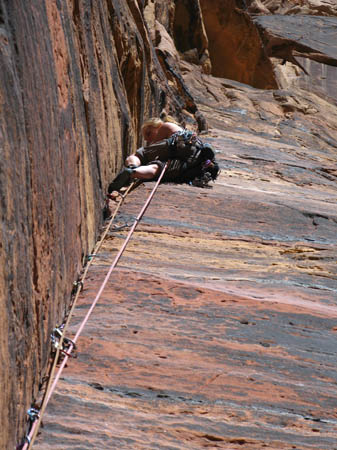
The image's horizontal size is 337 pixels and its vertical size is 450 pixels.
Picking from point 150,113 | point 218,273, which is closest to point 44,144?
point 218,273

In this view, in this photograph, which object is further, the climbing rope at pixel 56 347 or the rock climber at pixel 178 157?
the rock climber at pixel 178 157

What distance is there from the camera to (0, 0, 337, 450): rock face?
2.68 m

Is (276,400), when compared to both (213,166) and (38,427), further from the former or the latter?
(213,166)

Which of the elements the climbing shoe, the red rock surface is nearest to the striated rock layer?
the red rock surface

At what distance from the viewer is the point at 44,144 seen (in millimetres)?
3174

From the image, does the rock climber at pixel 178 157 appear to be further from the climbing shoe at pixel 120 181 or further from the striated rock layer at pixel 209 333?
the climbing shoe at pixel 120 181

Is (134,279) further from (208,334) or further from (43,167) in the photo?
(43,167)

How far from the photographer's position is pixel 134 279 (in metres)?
4.10

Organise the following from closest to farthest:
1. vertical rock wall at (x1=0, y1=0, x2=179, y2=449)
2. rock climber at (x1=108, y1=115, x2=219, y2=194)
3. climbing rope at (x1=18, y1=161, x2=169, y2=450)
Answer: vertical rock wall at (x1=0, y1=0, x2=179, y2=449)
climbing rope at (x1=18, y1=161, x2=169, y2=450)
rock climber at (x1=108, y1=115, x2=219, y2=194)

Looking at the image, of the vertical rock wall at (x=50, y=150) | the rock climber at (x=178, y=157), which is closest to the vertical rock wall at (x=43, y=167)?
the vertical rock wall at (x=50, y=150)

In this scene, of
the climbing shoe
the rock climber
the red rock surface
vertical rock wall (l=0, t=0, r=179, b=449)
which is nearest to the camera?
vertical rock wall (l=0, t=0, r=179, b=449)

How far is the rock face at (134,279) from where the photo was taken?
2.68 meters

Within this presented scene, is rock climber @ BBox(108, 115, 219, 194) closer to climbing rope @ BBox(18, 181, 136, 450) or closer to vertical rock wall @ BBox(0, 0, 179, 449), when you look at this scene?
vertical rock wall @ BBox(0, 0, 179, 449)

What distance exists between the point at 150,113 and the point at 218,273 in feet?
14.5
